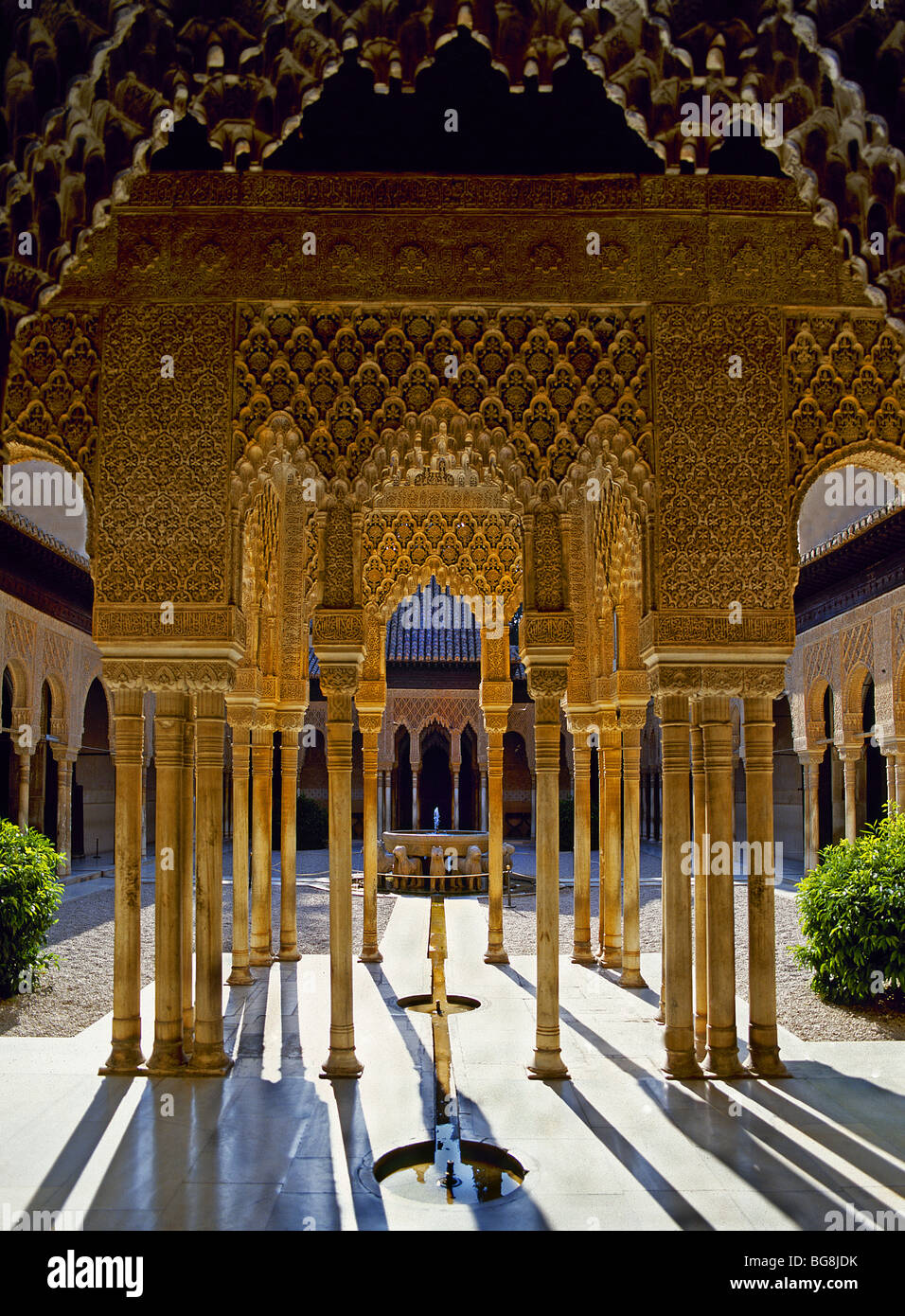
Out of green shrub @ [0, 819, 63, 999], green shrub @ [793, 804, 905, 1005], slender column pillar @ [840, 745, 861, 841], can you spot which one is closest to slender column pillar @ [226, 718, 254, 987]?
green shrub @ [0, 819, 63, 999]

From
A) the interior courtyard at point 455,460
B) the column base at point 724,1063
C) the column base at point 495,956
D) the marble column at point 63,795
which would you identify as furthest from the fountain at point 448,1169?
the marble column at point 63,795

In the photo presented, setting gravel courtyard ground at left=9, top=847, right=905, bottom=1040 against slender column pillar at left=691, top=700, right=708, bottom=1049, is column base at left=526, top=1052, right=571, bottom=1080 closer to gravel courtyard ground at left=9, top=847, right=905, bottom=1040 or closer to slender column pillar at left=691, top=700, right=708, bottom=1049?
slender column pillar at left=691, top=700, right=708, bottom=1049

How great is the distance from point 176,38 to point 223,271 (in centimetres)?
209

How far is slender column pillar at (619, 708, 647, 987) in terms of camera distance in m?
7.92

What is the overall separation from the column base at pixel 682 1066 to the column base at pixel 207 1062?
2.49 metres

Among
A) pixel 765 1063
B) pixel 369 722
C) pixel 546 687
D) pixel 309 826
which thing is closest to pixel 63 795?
pixel 309 826

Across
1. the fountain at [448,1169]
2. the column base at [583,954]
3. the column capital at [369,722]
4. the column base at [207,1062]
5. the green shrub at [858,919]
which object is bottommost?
the column base at [583,954]

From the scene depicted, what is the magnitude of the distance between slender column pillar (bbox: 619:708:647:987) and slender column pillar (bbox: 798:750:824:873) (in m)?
8.81

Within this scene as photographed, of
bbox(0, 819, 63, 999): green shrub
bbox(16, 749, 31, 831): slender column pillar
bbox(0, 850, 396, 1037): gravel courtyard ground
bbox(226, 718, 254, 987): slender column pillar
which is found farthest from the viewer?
bbox(16, 749, 31, 831): slender column pillar

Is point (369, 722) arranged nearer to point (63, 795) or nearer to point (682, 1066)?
point (682, 1066)

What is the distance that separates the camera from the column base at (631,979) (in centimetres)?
802

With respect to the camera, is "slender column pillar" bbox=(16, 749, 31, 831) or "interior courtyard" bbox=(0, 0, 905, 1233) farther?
"slender column pillar" bbox=(16, 749, 31, 831)

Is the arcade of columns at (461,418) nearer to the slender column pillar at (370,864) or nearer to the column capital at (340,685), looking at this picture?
the column capital at (340,685)

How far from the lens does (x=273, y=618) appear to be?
8.12 meters
